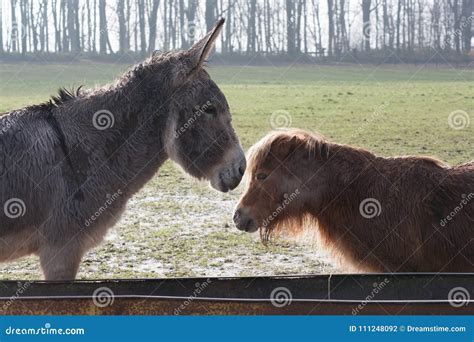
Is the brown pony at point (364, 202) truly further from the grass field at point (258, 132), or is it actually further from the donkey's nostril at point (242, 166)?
the grass field at point (258, 132)

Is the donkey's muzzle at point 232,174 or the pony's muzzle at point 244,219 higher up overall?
the donkey's muzzle at point 232,174

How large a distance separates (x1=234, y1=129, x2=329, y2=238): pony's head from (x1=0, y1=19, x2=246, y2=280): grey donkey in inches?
15.3

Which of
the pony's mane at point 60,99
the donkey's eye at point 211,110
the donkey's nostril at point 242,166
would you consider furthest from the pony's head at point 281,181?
the pony's mane at point 60,99

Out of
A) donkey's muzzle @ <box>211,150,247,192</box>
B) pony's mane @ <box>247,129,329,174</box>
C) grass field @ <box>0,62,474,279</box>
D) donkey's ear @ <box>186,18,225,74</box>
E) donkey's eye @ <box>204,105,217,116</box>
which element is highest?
donkey's ear @ <box>186,18,225,74</box>

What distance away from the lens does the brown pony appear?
504cm

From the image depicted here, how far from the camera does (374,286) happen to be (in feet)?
13.8

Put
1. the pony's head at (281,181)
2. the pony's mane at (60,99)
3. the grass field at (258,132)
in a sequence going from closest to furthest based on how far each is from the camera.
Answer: the pony's mane at (60,99) < the pony's head at (281,181) < the grass field at (258,132)

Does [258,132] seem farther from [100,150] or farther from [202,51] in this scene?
[100,150]

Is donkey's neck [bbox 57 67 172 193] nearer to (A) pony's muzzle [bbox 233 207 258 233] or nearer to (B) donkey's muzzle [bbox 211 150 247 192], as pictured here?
(B) donkey's muzzle [bbox 211 150 247 192]

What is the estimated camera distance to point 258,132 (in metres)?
18.8

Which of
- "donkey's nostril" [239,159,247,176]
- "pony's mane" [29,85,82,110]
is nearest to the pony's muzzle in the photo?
"donkey's nostril" [239,159,247,176]

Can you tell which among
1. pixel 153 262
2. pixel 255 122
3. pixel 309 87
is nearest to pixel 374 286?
pixel 153 262

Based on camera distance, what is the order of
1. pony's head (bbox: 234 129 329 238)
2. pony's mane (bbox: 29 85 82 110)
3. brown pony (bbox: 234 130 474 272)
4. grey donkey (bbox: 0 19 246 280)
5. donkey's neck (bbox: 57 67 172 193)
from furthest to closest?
pony's head (bbox: 234 129 329 238), brown pony (bbox: 234 130 474 272), pony's mane (bbox: 29 85 82 110), donkey's neck (bbox: 57 67 172 193), grey donkey (bbox: 0 19 246 280)

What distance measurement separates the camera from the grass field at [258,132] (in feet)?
26.5
